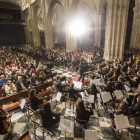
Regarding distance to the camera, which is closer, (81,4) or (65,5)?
(65,5)

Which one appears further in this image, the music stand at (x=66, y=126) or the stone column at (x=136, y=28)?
the stone column at (x=136, y=28)

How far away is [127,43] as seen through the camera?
837 inches

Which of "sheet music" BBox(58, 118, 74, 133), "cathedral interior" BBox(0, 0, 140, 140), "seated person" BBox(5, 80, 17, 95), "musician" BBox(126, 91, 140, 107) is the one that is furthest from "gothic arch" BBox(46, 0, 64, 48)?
"sheet music" BBox(58, 118, 74, 133)

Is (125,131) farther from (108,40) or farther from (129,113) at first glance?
(108,40)

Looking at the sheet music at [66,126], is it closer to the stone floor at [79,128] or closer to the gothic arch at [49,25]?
the stone floor at [79,128]

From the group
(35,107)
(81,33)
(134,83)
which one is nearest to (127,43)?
(81,33)

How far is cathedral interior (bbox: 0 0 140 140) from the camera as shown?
12.2 feet

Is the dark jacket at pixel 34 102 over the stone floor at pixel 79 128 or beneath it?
over

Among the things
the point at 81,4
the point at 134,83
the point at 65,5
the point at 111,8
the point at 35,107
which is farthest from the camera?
the point at 81,4

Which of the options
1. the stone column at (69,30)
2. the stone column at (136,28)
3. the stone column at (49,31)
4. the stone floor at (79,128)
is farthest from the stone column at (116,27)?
the stone column at (49,31)

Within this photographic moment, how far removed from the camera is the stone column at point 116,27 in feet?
31.1

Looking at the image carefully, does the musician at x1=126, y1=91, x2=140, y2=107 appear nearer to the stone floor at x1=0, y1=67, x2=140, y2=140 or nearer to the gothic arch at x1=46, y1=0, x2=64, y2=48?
the stone floor at x1=0, y1=67, x2=140, y2=140

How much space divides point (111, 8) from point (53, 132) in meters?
10.3

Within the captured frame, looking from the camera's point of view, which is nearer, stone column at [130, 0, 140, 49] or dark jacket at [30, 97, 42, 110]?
dark jacket at [30, 97, 42, 110]
